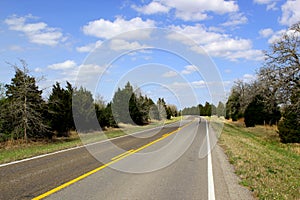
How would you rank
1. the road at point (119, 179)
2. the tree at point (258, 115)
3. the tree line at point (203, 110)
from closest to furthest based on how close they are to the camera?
the road at point (119, 179) → the tree at point (258, 115) → the tree line at point (203, 110)

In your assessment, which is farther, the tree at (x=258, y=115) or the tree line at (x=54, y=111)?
the tree at (x=258, y=115)

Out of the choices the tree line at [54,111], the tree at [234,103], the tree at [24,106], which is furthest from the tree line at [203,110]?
the tree at [24,106]

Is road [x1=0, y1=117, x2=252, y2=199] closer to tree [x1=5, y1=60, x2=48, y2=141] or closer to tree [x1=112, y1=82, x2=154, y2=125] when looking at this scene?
tree [x1=5, y1=60, x2=48, y2=141]

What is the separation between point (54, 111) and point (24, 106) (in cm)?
581

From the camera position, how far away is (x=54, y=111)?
25734 millimetres

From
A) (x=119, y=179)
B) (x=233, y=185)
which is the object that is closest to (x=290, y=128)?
(x=233, y=185)

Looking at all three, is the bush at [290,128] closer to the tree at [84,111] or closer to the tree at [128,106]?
the tree at [84,111]

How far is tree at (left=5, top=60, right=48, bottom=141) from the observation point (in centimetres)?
1983

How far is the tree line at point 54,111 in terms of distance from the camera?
65.6 feet

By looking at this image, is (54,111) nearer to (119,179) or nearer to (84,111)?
(84,111)

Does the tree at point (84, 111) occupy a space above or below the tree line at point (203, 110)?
below

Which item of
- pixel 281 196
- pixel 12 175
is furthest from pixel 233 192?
pixel 12 175

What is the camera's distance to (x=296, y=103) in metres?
26.8

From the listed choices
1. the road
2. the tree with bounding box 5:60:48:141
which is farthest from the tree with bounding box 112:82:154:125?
the road
